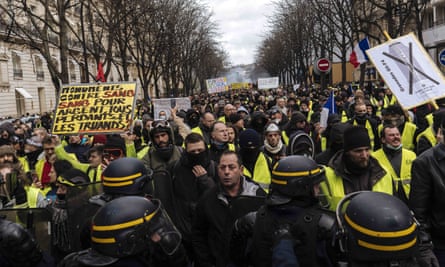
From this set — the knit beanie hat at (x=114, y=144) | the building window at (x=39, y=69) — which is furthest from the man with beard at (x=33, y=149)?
the building window at (x=39, y=69)

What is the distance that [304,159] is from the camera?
2.71 metres

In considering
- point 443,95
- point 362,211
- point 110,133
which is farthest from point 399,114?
point 362,211

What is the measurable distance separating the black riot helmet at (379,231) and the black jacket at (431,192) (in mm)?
1308

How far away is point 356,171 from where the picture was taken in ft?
11.9

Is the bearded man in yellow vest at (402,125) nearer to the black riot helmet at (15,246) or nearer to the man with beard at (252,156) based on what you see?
the man with beard at (252,156)

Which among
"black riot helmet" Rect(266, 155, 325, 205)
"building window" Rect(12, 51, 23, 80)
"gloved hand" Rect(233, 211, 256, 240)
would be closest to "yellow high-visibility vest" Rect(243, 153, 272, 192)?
"gloved hand" Rect(233, 211, 256, 240)

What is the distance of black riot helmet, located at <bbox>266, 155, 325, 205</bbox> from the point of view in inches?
100.0

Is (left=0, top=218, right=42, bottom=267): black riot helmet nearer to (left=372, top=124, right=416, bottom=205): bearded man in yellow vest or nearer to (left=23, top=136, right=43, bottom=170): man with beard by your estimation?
(left=372, top=124, right=416, bottom=205): bearded man in yellow vest

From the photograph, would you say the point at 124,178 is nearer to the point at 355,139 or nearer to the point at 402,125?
the point at 355,139

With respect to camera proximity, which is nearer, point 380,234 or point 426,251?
point 380,234

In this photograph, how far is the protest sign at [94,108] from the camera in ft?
22.5

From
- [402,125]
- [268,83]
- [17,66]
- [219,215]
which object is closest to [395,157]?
[219,215]

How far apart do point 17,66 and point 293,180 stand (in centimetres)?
3861

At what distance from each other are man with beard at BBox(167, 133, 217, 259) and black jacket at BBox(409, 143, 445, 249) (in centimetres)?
161
